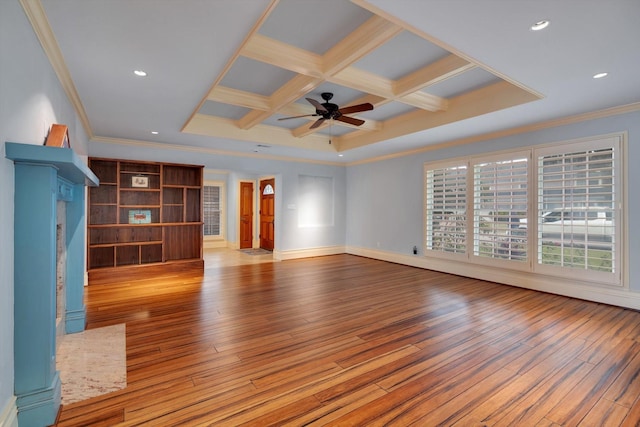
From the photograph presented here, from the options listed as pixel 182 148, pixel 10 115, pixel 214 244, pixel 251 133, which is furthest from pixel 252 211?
pixel 10 115

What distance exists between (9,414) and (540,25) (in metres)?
4.11

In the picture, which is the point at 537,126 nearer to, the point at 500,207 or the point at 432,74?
the point at 500,207

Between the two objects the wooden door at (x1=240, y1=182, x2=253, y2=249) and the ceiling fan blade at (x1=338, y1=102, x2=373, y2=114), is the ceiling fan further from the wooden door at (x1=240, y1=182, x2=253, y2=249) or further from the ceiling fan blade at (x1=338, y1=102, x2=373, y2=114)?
the wooden door at (x1=240, y1=182, x2=253, y2=249)

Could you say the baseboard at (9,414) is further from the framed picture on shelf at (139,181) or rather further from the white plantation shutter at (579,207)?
the white plantation shutter at (579,207)

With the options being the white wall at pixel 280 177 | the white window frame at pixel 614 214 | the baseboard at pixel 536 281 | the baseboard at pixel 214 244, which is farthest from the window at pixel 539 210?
the baseboard at pixel 214 244

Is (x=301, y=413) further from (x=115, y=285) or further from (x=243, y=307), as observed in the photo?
(x=115, y=285)

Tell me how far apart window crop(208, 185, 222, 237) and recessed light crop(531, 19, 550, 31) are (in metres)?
9.03

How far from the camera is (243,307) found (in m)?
3.93

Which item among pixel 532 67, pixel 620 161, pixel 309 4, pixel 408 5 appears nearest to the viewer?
pixel 408 5

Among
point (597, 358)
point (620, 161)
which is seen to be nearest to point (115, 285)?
point (597, 358)

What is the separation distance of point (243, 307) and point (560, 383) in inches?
127

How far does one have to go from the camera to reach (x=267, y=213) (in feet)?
29.6

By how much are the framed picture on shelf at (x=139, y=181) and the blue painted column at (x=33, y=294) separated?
4.31 m

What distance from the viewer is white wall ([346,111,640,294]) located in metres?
3.84
